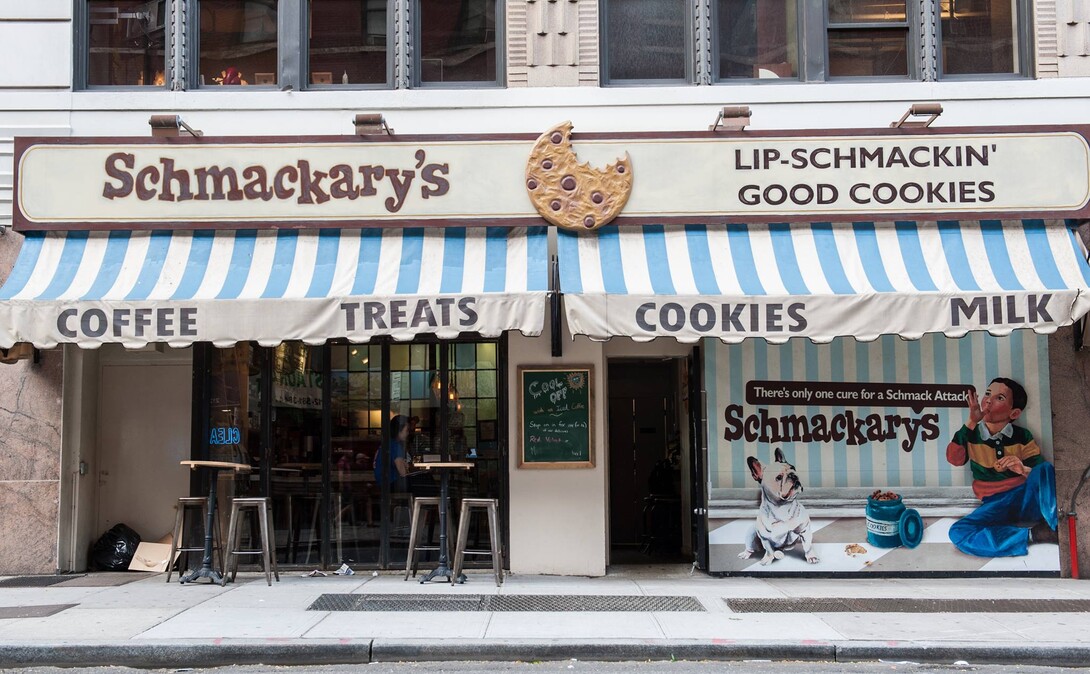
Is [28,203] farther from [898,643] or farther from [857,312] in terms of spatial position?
[898,643]

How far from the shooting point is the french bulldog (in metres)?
11.0

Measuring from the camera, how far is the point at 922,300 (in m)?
9.67

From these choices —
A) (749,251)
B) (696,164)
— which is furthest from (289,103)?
(749,251)

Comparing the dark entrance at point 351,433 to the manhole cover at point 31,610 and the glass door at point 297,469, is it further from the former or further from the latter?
the manhole cover at point 31,610

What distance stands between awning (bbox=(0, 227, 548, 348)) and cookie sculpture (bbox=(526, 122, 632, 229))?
0.31 metres

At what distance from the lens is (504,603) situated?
9.37 meters

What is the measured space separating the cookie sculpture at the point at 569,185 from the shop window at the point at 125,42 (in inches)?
168

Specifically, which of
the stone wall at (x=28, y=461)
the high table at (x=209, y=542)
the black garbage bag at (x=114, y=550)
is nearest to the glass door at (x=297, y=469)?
the high table at (x=209, y=542)

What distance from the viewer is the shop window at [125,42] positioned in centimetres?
1152

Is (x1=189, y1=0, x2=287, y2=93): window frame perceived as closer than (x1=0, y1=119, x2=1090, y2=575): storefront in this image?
No

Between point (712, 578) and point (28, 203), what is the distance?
26.2 feet

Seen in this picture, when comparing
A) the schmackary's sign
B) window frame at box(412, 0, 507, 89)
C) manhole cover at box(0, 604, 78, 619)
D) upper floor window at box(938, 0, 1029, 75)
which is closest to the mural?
the schmackary's sign

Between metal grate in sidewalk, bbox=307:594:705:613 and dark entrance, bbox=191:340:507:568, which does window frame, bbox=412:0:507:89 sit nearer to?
dark entrance, bbox=191:340:507:568

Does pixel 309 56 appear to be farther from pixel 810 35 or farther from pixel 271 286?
pixel 810 35
